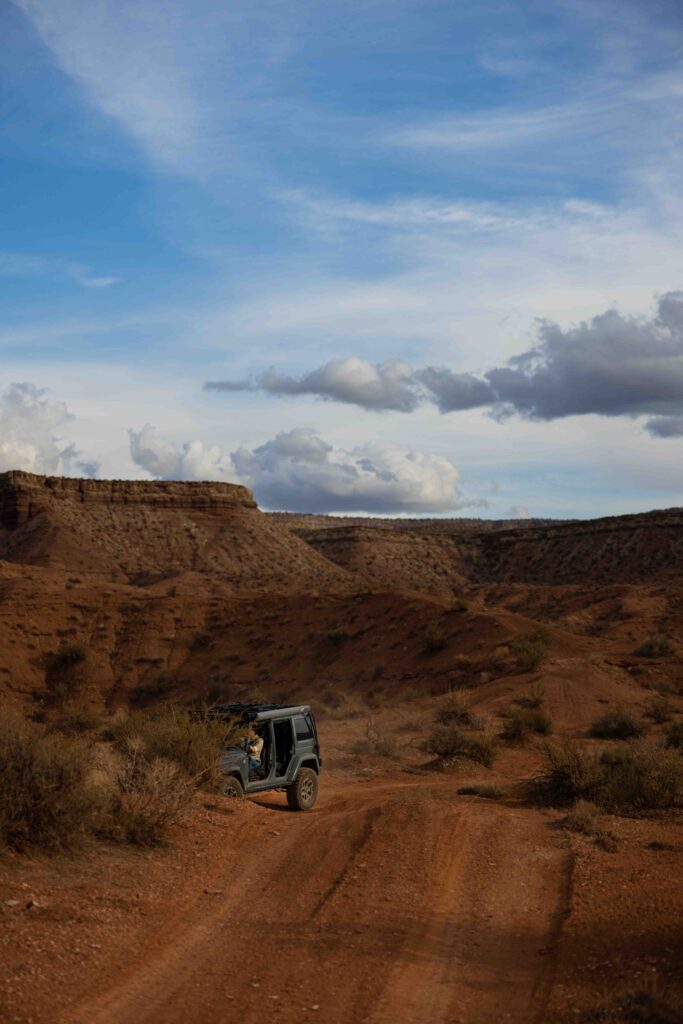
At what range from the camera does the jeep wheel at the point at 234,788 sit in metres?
14.0

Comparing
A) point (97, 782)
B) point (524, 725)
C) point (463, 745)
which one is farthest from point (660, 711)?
point (97, 782)

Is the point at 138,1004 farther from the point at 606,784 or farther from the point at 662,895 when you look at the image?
the point at 606,784

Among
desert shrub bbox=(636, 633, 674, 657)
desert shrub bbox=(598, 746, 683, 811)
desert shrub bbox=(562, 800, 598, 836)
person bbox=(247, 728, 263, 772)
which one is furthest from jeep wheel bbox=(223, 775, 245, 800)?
desert shrub bbox=(636, 633, 674, 657)

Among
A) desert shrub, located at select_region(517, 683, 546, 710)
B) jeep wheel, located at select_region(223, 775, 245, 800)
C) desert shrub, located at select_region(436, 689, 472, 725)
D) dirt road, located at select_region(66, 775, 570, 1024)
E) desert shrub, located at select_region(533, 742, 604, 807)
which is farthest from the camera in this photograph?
desert shrub, located at select_region(517, 683, 546, 710)

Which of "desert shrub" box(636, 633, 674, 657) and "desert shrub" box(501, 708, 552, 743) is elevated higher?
"desert shrub" box(636, 633, 674, 657)

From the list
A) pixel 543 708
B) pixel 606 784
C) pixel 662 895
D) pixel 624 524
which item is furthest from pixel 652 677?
pixel 624 524

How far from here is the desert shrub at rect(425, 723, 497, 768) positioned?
21203 millimetres

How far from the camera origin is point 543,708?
87.9 ft

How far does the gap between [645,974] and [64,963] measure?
4.40m

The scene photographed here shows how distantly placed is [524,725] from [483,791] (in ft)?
Answer: 26.0

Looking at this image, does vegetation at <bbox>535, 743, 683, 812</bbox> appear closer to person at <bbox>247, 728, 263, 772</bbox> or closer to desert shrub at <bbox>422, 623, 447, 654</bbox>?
person at <bbox>247, 728, 263, 772</bbox>

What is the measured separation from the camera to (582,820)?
1344 cm

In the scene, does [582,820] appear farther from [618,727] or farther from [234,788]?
[618,727]

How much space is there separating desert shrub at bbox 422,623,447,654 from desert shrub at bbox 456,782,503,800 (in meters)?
18.8
